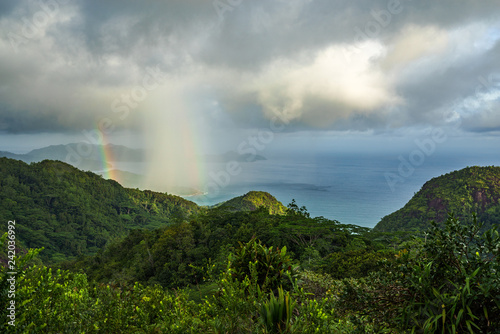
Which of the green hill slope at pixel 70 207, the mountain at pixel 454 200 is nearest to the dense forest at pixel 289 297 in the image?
the mountain at pixel 454 200

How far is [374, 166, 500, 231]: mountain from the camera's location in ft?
149

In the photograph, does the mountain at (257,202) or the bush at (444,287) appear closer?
the bush at (444,287)

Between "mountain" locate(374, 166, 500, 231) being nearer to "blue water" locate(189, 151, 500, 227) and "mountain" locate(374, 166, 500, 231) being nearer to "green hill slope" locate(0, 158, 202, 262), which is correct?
"blue water" locate(189, 151, 500, 227)

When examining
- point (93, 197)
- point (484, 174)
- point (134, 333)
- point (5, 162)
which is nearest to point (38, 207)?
point (93, 197)

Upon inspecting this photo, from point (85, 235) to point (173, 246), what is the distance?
204 feet

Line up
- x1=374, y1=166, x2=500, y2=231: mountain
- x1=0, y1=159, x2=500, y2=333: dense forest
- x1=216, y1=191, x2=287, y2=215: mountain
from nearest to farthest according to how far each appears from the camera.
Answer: x1=0, y1=159, x2=500, y2=333: dense forest < x1=374, y1=166, x2=500, y2=231: mountain < x1=216, y1=191, x2=287, y2=215: mountain

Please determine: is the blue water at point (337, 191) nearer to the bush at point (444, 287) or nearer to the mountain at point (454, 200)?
the mountain at point (454, 200)

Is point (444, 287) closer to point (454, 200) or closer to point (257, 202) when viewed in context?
point (257, 202)

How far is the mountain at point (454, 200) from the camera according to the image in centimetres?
4531

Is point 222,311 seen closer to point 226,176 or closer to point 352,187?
point 352,187

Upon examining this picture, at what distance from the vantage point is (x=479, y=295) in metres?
2.30

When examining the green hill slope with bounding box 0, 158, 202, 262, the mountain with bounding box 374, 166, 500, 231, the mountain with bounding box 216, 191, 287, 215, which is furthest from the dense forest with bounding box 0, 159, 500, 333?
the green hill slope with bounding box 0, 158, 202, 262

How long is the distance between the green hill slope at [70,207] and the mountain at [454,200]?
47176 mm

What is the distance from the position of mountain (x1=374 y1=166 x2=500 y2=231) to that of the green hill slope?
47.2 meters
